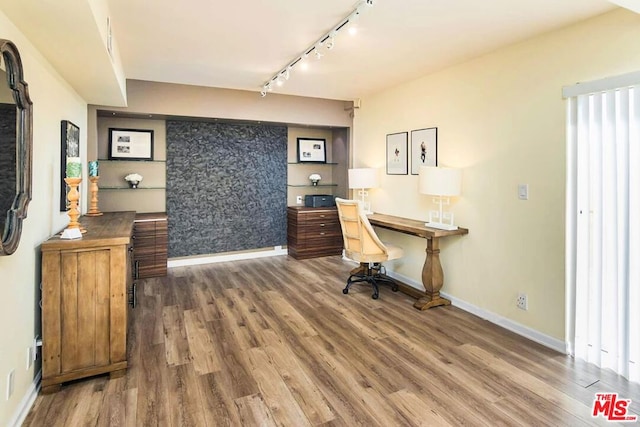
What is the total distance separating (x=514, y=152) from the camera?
10.2 feet

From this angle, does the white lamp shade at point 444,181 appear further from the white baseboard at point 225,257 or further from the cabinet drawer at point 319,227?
the white baseboard at point 225,257

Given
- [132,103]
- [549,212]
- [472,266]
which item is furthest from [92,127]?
[549,212]

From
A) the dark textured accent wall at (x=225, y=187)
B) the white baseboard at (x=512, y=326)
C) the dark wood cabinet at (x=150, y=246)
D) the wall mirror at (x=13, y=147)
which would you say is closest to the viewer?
the wall mirror at (x=13, y=147)

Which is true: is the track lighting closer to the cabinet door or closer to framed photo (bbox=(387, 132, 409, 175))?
framed photo (bbox=(387, 132, 409, 175))

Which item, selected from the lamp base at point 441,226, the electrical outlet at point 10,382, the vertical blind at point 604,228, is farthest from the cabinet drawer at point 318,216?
the electrical outlet at point 10,382

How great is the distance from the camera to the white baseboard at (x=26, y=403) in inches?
73.7

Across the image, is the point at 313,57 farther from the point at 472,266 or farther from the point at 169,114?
the point at 472,266

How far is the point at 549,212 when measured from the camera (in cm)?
284

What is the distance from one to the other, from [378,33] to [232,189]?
347 cm

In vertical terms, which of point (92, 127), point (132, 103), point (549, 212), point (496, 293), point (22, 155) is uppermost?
point (132, 103)

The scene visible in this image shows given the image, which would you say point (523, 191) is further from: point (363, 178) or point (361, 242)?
point (363, 178)

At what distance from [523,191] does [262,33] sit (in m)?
2.49

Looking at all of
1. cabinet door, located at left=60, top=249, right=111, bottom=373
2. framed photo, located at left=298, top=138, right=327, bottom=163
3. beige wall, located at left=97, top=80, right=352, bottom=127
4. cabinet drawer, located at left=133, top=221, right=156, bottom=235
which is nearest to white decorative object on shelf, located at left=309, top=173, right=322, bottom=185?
framed photo, located at left=298, top=138, right=327, bottom=163

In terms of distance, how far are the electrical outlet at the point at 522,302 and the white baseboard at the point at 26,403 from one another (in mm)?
3478
